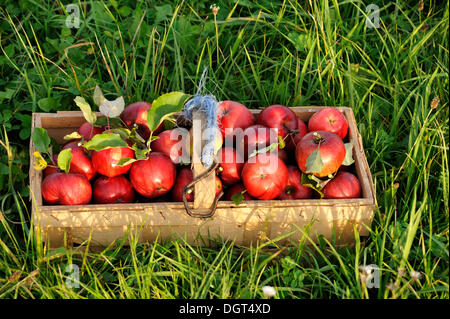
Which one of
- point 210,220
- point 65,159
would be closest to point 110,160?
point 65,159

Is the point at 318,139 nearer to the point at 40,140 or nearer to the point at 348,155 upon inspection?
the point at 348,155

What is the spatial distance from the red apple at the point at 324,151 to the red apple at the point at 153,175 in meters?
0.54

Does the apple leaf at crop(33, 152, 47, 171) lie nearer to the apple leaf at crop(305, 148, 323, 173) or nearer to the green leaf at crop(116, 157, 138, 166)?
the green leaf at crop(116, 157, 138, 166)

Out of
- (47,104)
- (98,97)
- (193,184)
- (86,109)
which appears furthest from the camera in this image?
(47,104)

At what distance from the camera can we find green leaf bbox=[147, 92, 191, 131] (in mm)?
2623

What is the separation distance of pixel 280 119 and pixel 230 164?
34 cm

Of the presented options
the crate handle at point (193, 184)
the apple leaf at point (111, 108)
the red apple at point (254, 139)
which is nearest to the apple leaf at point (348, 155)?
the red apple at point (254, 139)

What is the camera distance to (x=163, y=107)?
2.64 m

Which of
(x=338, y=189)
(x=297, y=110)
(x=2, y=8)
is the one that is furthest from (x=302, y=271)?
(x=2, y=8)

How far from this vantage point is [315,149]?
262 centimetres

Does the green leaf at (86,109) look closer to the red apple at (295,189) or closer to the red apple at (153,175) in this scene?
the red apple at (153,175)

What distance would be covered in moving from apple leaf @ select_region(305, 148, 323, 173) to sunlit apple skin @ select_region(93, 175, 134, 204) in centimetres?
76

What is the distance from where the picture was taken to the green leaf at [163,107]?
2.62 m
